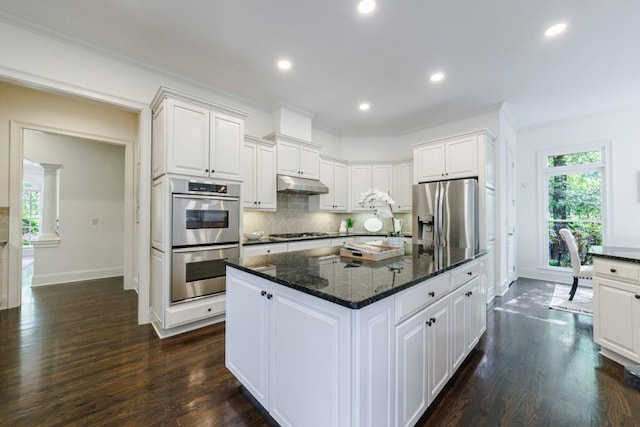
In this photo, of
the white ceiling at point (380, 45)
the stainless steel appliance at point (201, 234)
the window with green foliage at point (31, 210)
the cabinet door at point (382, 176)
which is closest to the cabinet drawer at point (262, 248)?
the stainless steel appliance at point (201, 234)

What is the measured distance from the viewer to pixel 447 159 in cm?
411

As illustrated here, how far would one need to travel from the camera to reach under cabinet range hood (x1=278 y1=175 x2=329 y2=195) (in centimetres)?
411

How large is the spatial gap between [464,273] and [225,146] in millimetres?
2791

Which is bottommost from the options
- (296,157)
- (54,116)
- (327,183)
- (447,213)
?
(447,213)

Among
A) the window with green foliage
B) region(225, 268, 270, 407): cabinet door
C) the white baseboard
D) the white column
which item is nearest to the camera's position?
region(225, 268, 270, 407): cabinet door

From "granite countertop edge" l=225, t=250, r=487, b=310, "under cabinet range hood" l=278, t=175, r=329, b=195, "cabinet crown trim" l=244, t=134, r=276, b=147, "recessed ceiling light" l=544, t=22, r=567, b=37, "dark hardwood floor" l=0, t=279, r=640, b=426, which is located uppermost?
"recessed ceiling light" l=544, t=22, r=567, b=37

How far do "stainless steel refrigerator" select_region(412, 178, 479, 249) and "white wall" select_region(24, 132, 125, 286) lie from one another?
585 centimetres

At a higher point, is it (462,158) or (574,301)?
(462,158)

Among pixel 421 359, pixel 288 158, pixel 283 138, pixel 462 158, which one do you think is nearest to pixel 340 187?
pixel 288 158

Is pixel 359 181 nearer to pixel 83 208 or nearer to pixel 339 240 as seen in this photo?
pixel 339 240

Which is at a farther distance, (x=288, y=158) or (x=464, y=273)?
(x=288, y=158)

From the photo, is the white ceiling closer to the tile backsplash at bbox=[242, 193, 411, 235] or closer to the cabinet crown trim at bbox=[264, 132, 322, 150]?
the cabinet crown trim at bbox=[264, 132, 322, 150]

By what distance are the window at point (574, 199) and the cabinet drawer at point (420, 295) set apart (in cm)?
487

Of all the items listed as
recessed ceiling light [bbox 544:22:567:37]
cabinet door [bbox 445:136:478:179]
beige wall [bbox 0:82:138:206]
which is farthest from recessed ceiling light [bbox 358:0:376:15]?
beige wall [bbox 0:82:138:206]
